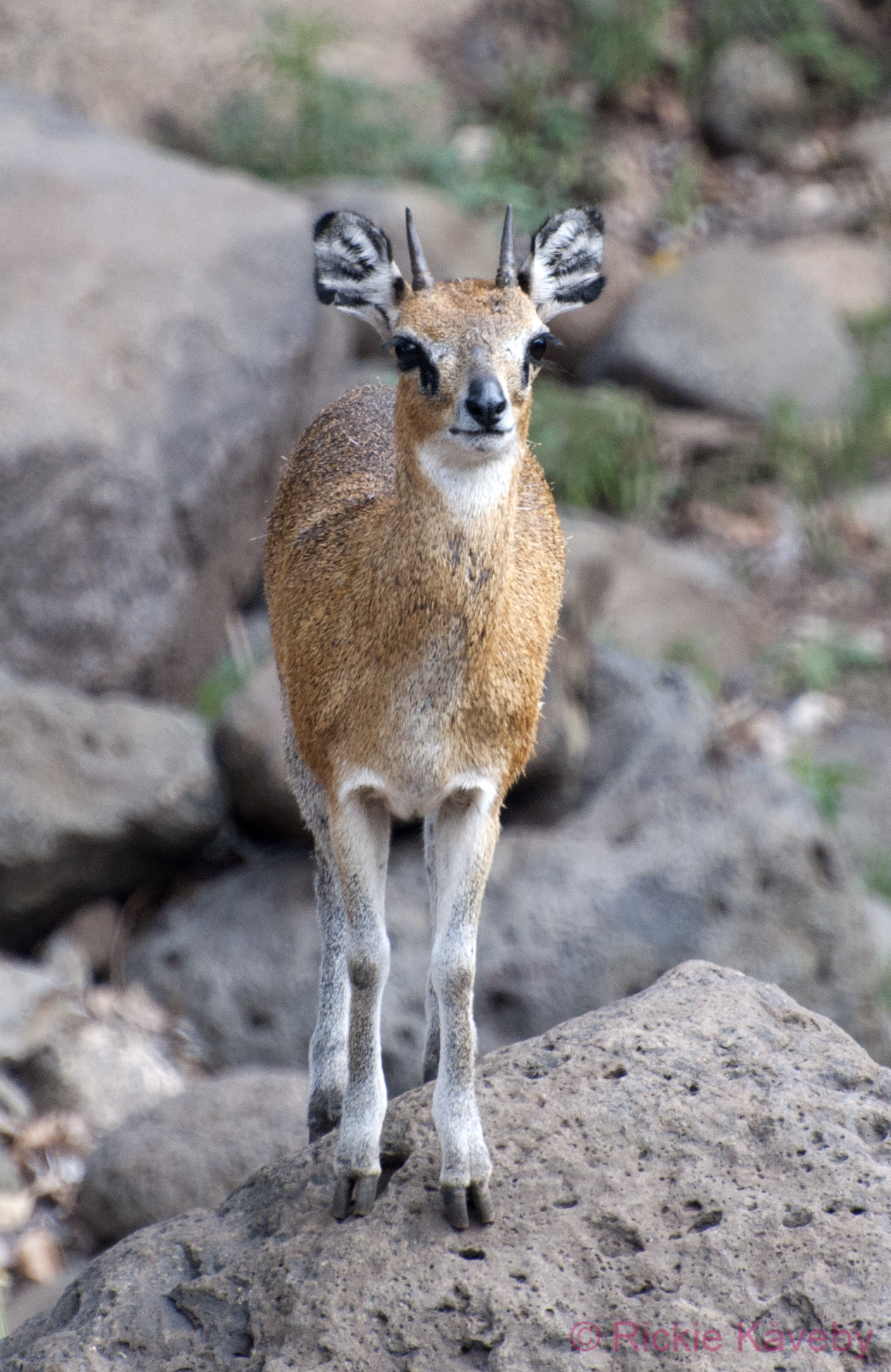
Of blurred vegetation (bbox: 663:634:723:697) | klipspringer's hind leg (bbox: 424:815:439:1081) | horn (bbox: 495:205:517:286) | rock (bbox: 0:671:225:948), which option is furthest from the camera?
blurred vegetation (bbox: 663:634:723:697)

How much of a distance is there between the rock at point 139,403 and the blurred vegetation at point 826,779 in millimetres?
4707

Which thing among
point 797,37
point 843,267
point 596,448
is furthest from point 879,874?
point 797,37

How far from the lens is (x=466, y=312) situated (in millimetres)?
5246

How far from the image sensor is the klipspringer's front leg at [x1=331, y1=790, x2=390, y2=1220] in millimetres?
5688

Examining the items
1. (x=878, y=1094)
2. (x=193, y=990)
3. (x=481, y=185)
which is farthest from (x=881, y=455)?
(x=878, y=1094)

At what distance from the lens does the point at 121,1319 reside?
555 centimetres

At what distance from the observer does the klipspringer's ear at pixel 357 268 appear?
545cm

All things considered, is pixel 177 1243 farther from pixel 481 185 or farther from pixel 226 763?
pixel 481 185

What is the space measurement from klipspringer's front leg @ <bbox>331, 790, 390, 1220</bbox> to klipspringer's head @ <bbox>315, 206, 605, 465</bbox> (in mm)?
1374

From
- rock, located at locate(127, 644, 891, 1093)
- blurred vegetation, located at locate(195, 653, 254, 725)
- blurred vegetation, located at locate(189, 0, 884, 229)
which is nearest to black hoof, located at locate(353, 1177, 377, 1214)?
rock, located at locate(127, 644, 891, 1093)

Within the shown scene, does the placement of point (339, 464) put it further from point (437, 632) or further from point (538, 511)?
point (437, 632)

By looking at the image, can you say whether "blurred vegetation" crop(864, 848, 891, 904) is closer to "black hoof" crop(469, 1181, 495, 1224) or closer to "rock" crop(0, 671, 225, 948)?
"rock" crop(0, 671, 225, 948)

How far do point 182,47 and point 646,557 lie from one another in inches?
331

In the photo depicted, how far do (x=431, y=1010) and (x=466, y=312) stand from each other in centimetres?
285
